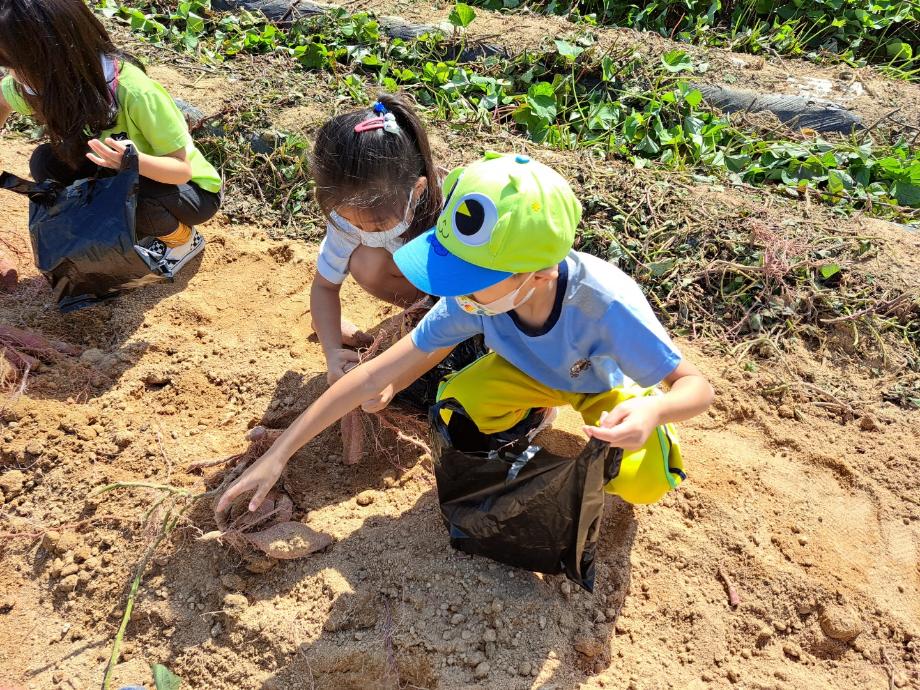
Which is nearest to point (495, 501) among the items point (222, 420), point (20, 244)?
point (222, 420)

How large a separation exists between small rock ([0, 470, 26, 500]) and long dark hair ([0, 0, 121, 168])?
106 centimetres

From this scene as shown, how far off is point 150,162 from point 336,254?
28.4 inches

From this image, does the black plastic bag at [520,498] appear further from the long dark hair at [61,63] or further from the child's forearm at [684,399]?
the long dark hair at [61,63]

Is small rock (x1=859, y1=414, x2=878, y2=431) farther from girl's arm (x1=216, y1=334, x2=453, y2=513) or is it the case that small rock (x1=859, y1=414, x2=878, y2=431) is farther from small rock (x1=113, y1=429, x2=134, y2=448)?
small rock (x1=113, y1=429, x2=134, y2=448)

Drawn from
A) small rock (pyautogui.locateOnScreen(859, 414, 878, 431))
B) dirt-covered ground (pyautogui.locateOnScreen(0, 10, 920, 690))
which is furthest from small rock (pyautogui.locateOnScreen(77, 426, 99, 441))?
small rock (pyautogui.locateOnScreen(859, 414, 878, 431))

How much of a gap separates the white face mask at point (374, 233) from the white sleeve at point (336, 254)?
2 centimetres

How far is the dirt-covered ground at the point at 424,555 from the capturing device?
176cm

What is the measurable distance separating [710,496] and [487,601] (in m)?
0.72

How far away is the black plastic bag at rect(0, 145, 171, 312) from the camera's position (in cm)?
236

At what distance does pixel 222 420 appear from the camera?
227 centimetres

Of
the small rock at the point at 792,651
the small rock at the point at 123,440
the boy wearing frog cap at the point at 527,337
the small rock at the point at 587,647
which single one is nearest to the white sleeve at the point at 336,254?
the boy wearing frog cap at the point at 527,337

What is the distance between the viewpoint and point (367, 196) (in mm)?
1931

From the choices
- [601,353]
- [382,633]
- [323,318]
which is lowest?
[382,633]

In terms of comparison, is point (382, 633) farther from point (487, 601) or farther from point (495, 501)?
point (495, 501)
